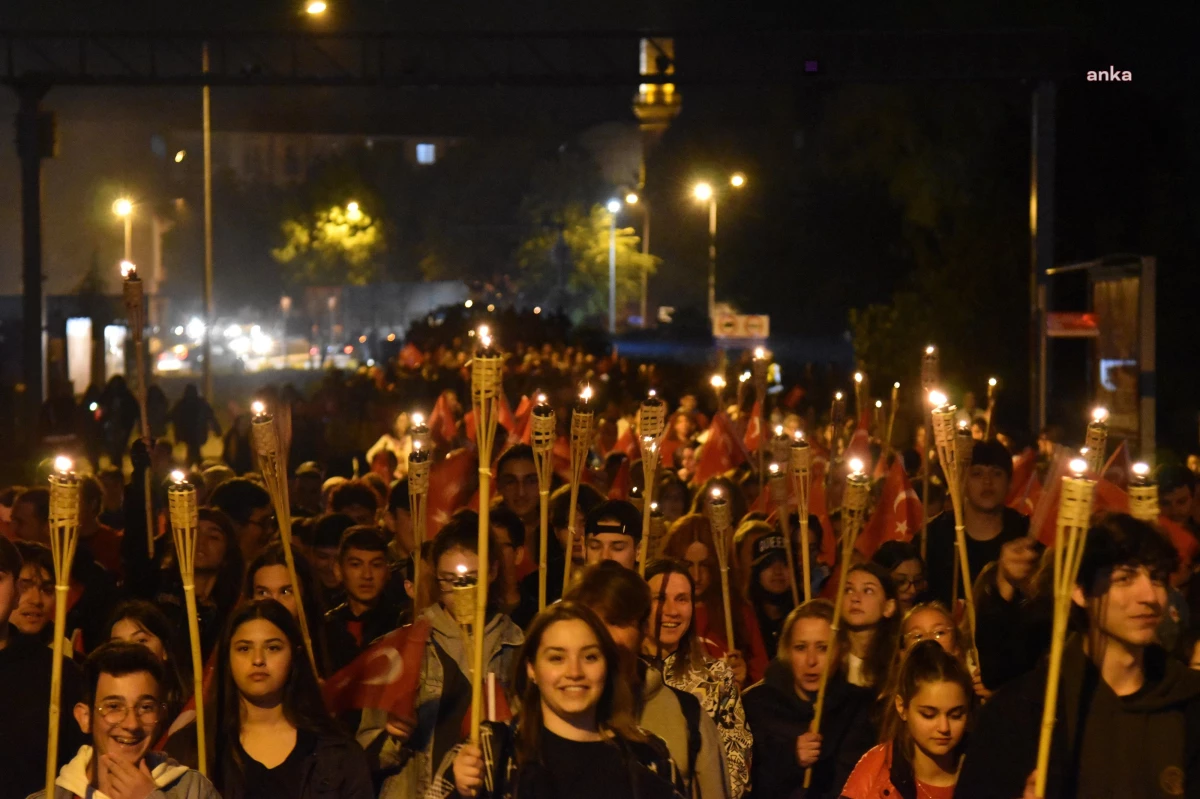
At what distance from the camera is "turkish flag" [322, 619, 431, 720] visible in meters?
5.39

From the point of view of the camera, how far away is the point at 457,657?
5504 millimetres

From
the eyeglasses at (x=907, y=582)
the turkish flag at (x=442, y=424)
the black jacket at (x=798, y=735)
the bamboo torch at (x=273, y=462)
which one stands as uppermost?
the bamboo torch at (x=273, y=462)

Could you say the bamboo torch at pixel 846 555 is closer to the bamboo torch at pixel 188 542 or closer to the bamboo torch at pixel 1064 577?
the bamboo torch at pixel 1064 577

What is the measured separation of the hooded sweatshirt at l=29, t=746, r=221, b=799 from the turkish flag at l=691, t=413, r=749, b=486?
325 inches

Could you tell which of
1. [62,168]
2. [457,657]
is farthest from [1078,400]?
[62,168]

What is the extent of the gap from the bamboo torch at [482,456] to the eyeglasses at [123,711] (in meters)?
0.83

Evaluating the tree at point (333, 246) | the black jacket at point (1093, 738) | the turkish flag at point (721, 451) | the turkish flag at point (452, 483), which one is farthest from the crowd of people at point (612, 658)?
the tree at point (333, 246)

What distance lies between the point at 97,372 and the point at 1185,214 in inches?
717

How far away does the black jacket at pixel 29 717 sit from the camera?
504 centimetres

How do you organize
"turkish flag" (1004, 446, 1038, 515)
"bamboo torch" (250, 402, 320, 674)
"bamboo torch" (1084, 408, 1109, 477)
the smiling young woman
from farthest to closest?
"turkish flag" (1004, 446, 1038, 515) < "bamboo torch" (1084, 408, 1109, 477) < "bamboo torch" (250, 402, 320, 674) < the smiling young woman

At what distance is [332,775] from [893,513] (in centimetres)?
526

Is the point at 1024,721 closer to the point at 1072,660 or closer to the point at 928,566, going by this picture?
the point at 1072,660

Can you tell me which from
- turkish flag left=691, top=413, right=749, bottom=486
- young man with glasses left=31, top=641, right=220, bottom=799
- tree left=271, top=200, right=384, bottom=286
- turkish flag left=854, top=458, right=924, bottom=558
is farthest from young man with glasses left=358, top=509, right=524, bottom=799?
tree left=271, top=200, right=384, bottom=286

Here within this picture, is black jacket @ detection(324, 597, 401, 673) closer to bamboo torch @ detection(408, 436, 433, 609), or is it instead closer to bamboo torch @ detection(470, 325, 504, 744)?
bamboo torch @ detection(408, 436, 433, 609)
